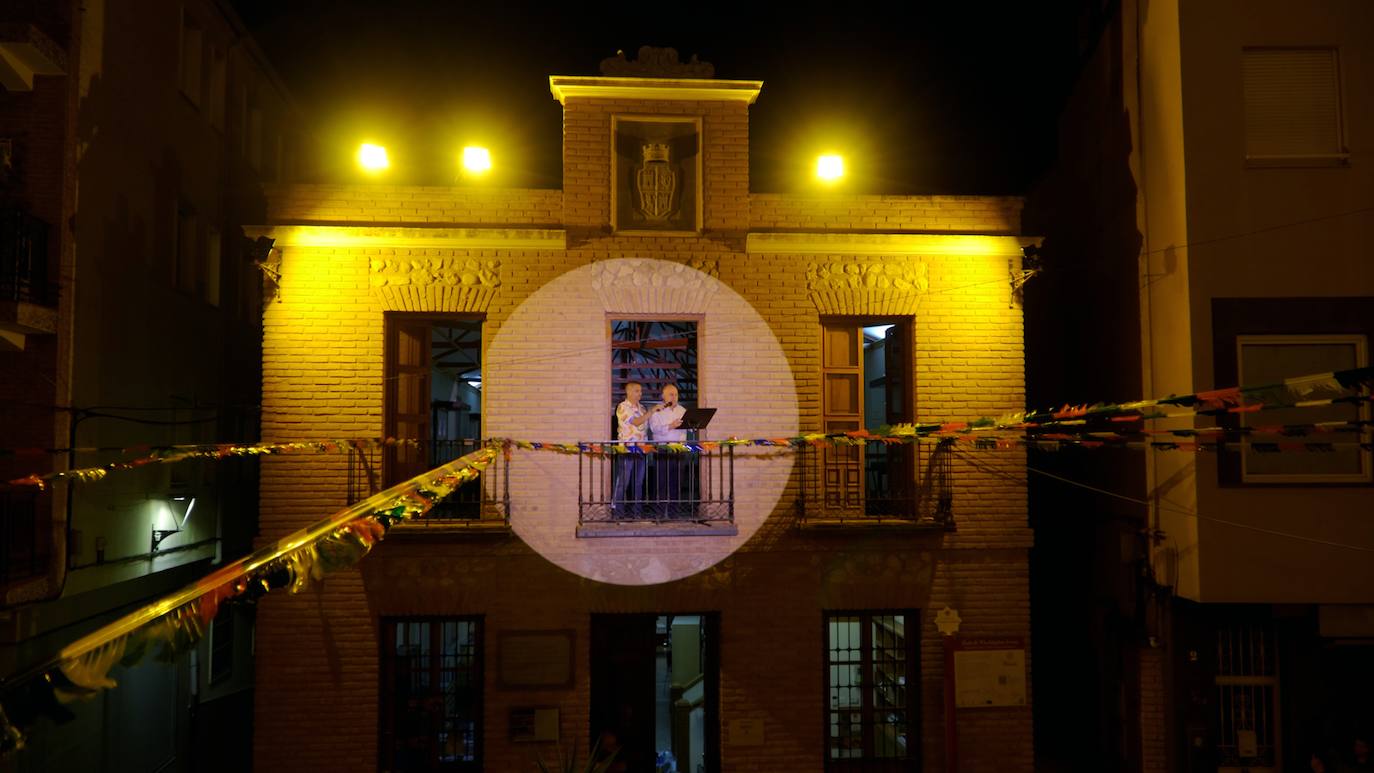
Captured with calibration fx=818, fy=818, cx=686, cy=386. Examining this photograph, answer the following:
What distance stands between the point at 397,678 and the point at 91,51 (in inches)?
314

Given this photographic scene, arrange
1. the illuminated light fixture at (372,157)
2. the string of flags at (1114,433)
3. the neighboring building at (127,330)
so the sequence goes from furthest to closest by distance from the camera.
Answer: the illuminated light fixture at (372,157) < the neighboring building at (127,330) < the string of flags at (1114,433)

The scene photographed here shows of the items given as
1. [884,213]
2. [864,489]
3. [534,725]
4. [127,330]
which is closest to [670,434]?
[864,489]

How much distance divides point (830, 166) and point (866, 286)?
6.17 feet

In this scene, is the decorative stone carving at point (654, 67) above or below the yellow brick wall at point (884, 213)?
above

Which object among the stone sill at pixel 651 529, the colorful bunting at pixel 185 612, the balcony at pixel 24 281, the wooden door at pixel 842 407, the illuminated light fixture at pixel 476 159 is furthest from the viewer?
the illuminated light fixture at pixel 476 159

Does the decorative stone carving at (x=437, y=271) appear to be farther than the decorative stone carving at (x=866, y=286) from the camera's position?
No

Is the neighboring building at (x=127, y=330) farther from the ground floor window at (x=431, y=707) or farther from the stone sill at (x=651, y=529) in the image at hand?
the stone sill at (x=651, y=529)

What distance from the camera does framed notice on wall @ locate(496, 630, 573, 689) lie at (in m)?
9.40

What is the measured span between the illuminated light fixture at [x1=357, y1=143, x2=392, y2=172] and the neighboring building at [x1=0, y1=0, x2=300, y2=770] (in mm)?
2711

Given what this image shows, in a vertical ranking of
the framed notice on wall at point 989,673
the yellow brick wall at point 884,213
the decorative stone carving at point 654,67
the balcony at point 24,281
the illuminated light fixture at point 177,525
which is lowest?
the framed notice on wall at point 989,673

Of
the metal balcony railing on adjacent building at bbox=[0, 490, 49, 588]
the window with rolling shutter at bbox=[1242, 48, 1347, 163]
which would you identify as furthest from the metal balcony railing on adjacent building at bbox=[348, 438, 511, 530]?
the window with rolling shutter at bbox=[1242, 48, 1347, 163]

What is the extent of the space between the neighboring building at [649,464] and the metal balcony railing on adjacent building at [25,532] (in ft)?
6.69

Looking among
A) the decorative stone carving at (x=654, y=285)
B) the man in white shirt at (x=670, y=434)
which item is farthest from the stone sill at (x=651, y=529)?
the decorative stone carving at (x=654, y=285)

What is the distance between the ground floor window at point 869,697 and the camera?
9.77 metres
